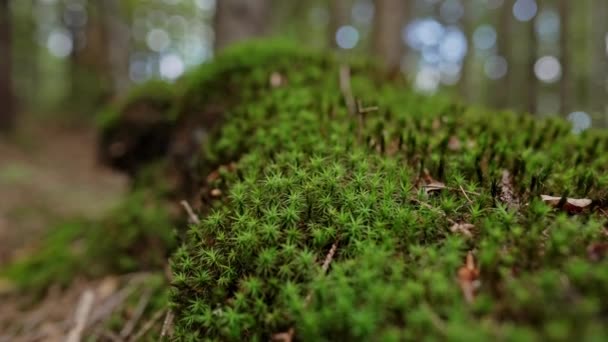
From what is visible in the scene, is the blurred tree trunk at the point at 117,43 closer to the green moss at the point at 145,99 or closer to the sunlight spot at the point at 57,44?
the green moss at the point at 145,99

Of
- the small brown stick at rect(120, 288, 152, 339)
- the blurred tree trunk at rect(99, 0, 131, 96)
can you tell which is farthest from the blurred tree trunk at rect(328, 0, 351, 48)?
the small brown stick at rect(120, 288, 152, 339)

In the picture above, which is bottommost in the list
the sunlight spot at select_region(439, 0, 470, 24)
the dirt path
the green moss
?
the dirt path

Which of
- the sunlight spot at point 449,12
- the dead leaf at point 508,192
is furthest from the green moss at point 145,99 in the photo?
the sunlight spot at point 449,12

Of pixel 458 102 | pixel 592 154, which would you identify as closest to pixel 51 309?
pixel 458 102

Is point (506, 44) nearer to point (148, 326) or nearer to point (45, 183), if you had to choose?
point (45, 183)

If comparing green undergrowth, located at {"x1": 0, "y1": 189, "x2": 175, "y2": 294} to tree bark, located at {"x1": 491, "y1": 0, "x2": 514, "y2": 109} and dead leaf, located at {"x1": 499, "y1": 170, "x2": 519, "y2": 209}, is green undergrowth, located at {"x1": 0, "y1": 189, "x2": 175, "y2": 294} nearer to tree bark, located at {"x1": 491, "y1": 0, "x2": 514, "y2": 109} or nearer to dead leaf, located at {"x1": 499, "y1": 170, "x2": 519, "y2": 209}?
dead leaf, located at {"x1": 499, "y1": 170, "x2": 519, "y2": 209}

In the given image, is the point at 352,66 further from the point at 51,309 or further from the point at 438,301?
the point at 51,309
